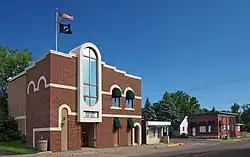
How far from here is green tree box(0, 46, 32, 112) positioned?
188 ft

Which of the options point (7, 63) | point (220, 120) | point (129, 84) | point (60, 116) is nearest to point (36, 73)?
point (60, 116)

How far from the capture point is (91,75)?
40906 millimetres

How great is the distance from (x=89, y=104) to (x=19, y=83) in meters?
10.7

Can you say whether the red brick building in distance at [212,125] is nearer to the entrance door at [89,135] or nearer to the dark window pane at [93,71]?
the entrance door at [89,135]

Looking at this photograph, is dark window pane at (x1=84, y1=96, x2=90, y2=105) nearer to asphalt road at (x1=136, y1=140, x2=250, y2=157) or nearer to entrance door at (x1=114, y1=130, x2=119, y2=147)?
entrance door at (x1=114, y1=130, x2=119, y2=147)

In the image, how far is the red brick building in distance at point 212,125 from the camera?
78.6 meters

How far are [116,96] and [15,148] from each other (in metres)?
14.3

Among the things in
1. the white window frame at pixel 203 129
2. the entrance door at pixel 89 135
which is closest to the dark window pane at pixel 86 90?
the entrance door at pixel 89 135

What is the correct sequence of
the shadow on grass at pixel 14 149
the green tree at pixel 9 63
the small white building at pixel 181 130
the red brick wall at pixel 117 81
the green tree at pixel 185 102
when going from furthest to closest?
the green tree at pixel 185 102
the small white building at pixel 181 130
the green tree at pixel 9 63
the red brick wall at pixel 117 81
the shadow on grass at pixel 14 149

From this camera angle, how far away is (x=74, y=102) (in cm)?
3884

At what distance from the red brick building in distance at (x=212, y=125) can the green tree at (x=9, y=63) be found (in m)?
42.0

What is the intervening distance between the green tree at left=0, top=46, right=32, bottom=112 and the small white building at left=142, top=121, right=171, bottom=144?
2255 cm

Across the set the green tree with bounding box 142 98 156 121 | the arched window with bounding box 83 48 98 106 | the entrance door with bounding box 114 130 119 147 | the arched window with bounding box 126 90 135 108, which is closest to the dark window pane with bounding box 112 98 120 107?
the arched window with bounding box 126 90 135 108

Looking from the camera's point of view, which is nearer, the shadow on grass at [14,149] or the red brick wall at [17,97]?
the shadow on grass at [14,149]
